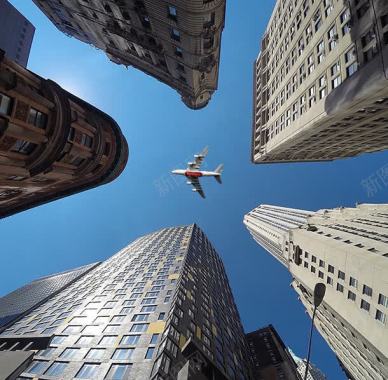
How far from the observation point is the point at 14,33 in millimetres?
73000

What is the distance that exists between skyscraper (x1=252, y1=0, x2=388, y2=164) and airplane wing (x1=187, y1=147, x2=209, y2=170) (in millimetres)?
13861

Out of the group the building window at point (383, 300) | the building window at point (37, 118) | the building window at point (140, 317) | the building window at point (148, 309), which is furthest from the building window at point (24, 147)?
the building window at point (383, 300)

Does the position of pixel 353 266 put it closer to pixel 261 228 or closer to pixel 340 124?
pixel 340 124

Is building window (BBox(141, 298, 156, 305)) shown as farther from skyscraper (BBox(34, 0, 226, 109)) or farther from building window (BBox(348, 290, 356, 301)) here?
skyscraper (BBox(34, 0, 226, 109))

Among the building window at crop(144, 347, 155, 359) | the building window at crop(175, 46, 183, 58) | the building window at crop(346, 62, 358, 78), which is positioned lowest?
the building window at crop(144, 347, 155, 359)

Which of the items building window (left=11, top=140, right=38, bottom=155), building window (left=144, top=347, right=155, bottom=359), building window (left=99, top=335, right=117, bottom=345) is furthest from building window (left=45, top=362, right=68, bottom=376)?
building window (left=11, top=140, right=38, bottom=155)

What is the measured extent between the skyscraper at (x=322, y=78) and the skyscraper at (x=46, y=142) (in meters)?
25.2

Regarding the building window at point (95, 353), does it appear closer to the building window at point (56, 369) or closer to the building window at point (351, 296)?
the building window at point (56, 369)

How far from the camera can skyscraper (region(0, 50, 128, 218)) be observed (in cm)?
1794

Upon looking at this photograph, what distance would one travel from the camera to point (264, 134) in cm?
6650

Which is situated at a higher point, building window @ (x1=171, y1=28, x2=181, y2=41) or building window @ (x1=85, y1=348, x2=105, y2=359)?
building window @ (x1=171, y1=28, x2=181, y2=41)

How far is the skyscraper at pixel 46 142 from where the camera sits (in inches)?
706

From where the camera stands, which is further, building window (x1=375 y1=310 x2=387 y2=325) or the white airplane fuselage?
the white airplane fuselage

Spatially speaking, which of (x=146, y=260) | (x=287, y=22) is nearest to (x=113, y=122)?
(x=287, y=22)
